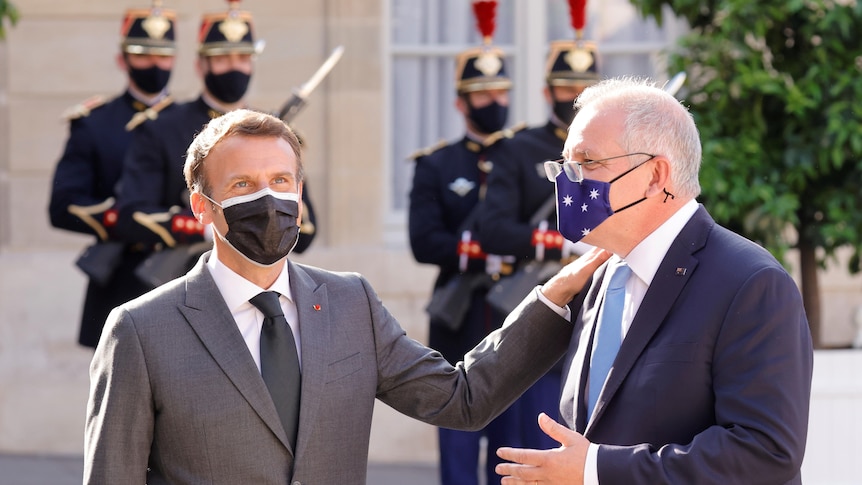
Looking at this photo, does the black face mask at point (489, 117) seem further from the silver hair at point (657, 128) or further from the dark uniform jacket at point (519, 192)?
the silver hair at point (657, 128)

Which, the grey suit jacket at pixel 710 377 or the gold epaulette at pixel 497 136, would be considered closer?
the grey suit jacket at pixel 710 377

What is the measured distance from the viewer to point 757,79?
6.43 m

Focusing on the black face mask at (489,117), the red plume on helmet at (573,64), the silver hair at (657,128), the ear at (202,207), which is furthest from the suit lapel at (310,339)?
the black face mask at (489,117)

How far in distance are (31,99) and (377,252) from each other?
2350mm

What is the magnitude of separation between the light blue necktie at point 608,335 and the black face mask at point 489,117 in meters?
3.91

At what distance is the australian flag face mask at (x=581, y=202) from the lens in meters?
3.15

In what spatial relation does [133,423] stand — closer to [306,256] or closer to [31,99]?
[306,256]

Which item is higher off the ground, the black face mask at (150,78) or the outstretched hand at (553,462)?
the black face mask at (150,78)

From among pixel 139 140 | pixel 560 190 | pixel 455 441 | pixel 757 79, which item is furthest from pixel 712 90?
pixel 560 190

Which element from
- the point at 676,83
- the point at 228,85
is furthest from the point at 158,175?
the point at 676,83

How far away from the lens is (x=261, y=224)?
3.11 m

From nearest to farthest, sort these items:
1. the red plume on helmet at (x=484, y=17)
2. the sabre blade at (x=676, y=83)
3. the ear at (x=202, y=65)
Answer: the sabre blade at (x=676, y=83)
the ear at (x=202, y=65)
the red plume on helmet at (x=484, y=17)

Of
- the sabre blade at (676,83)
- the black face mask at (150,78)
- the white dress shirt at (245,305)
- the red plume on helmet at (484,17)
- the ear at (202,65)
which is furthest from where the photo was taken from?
the red plume on helmet at (484,17)

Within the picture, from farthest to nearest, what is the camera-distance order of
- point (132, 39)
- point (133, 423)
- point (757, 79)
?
point (132, 39)
point (757, 79)
point (133, 423)
